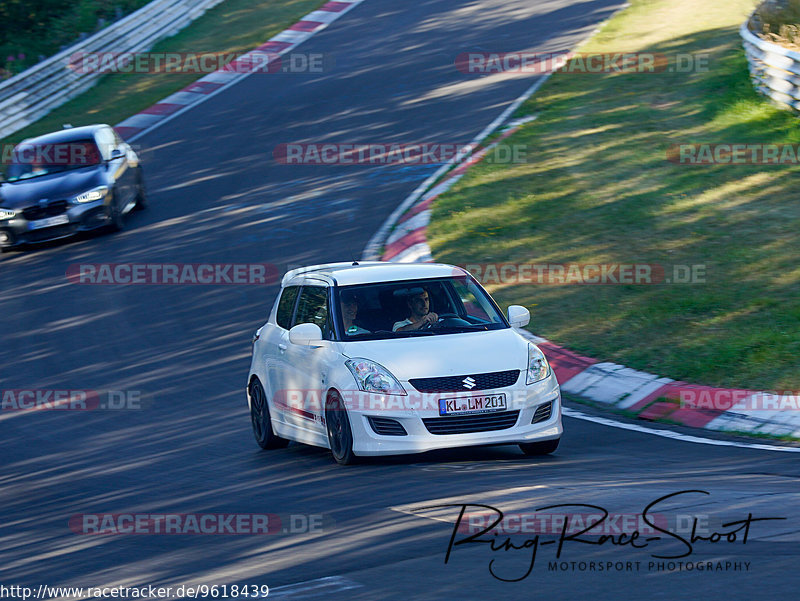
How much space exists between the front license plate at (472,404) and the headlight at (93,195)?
12151 mm

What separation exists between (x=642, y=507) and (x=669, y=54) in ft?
66.3

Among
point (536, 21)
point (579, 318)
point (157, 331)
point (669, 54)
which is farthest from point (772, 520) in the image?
point (536, 21)

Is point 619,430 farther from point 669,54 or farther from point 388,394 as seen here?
point 669,54

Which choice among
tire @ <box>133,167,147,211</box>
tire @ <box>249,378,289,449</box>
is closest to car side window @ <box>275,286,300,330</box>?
tire @ <box>249,378,289,449</box>

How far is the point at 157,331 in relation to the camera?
15.4 meters

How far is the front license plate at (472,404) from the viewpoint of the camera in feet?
29.2

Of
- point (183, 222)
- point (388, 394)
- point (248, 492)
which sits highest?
point (388, 394)

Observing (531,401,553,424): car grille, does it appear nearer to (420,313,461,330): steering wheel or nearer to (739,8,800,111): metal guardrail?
(420,313,461,330): steering wheel

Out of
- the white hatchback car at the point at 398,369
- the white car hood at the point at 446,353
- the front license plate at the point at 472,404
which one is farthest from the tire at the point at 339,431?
the front license plate at the point at 472,404

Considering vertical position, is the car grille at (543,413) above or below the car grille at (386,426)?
below

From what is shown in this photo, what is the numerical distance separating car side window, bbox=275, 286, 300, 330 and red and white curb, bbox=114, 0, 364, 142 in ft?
53.3

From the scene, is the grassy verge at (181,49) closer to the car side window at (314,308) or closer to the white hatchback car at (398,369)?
the car side window at (314,308)

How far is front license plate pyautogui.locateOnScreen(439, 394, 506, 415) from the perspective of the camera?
8.91 meters
